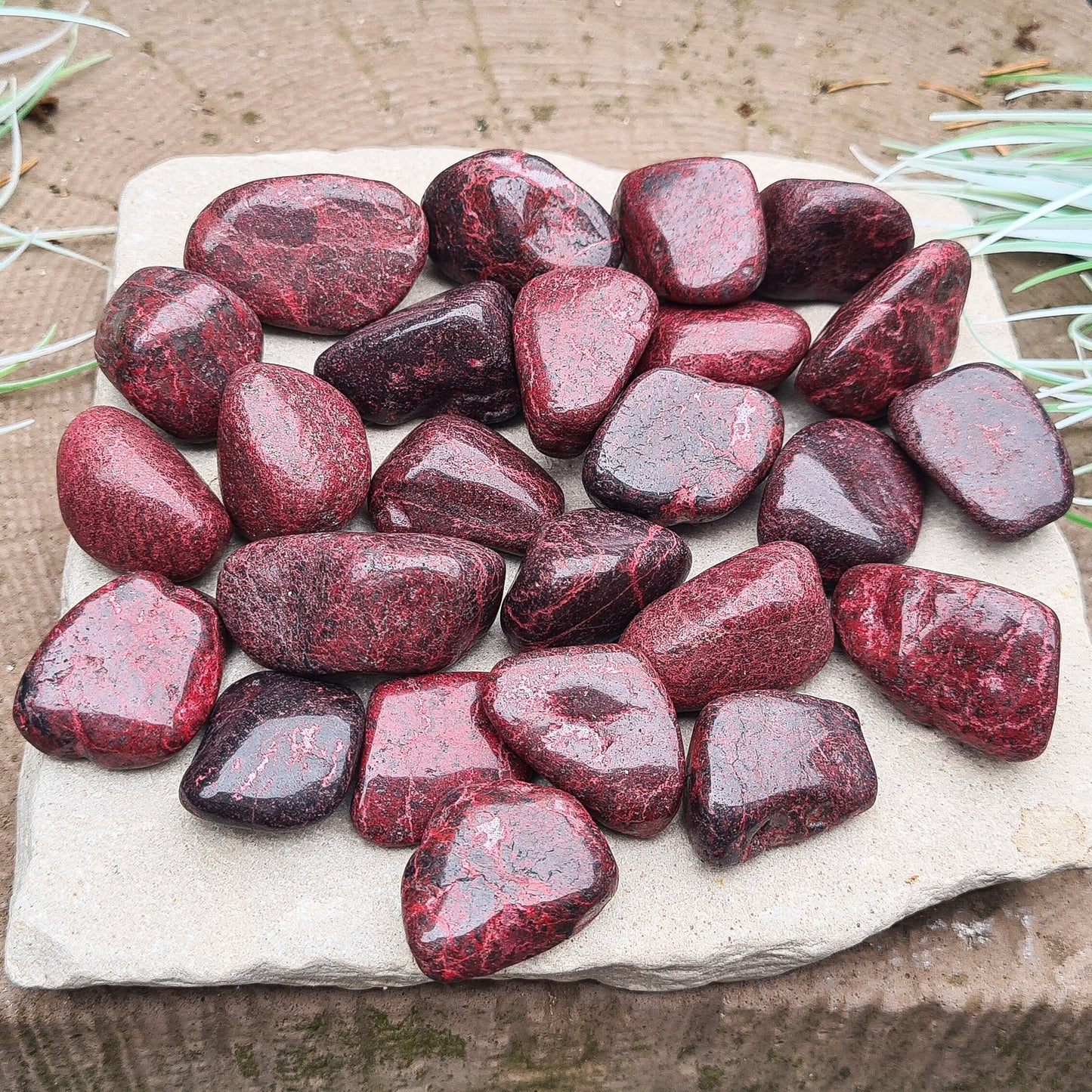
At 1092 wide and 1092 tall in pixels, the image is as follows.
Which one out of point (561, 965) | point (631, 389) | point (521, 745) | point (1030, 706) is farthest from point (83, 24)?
point (1030, 706)

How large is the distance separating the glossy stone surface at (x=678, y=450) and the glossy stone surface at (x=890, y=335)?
22 centimetres

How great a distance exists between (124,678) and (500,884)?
2.53 ft

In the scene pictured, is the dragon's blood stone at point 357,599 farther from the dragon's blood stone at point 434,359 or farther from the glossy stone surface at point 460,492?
the dragon's blood stone at point 434,359

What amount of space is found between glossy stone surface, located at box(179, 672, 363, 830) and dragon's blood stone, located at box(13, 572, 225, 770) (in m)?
0.08

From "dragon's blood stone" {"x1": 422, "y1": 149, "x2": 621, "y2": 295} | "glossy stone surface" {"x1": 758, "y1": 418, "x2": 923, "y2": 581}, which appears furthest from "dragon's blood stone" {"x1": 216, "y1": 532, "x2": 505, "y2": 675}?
"dragon's blood stone" {"x1": 422, "y1": 149, "x2": 621, "y2": 295}

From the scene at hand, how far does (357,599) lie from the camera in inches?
70.1

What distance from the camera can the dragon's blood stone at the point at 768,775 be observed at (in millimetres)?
1720

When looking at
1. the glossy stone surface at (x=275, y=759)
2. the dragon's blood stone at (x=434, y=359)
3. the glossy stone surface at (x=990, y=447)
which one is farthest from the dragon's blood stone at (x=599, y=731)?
the glossy stone surface at (x=990, y=447)

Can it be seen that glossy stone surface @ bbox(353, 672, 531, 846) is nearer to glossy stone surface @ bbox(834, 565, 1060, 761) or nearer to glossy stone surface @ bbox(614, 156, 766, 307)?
glossy stone surface @ bbox(834, 565, 1060, 761)

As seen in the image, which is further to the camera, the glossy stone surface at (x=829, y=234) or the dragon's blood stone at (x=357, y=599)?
the glossy stone surface at (x=829, y=234)

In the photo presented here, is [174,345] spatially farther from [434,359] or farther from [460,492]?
[460,492]

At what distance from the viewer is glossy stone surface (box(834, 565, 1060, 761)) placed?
5.94 ft

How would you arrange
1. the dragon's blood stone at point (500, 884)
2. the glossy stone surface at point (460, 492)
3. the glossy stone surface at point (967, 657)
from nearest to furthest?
the dragon's blood stone at point (500, 884) → the glossy stone surface at point (967, 657) → the glossy stone surface at point (460, 492)

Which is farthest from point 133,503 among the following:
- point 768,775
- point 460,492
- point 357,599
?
point 768,775
